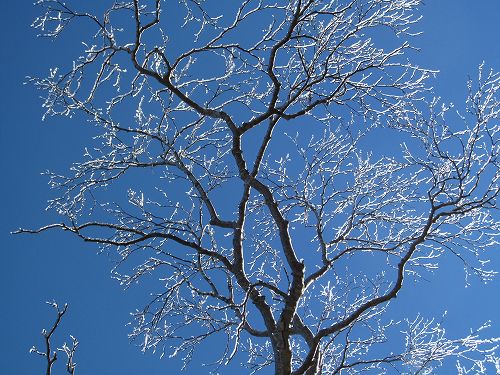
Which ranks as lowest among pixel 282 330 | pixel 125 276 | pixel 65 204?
pixel 282 330

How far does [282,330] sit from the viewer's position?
5.72 m

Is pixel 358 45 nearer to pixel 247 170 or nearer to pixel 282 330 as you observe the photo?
pixel 247 170

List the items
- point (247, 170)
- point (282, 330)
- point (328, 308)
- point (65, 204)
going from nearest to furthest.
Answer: point (282, 330) < point (247, 170) < point (65, 204) < point (328, 308)

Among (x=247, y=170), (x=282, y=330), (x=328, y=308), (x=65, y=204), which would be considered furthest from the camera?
(x=328, y=308)

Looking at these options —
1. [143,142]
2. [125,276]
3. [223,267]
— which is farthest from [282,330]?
[143,142]

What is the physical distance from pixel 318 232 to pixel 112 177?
2.44 m

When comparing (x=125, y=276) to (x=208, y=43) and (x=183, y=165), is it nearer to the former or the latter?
(x=183, y=165)

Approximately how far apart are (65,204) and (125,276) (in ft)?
3.41

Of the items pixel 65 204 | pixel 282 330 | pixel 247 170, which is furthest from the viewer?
pixel 65 204

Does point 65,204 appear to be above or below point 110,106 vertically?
below

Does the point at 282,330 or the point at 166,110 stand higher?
the point at 166,110

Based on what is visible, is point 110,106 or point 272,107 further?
point 110,106

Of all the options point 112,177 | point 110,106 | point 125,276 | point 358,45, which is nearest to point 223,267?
point 125,276

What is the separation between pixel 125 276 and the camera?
6781mm
